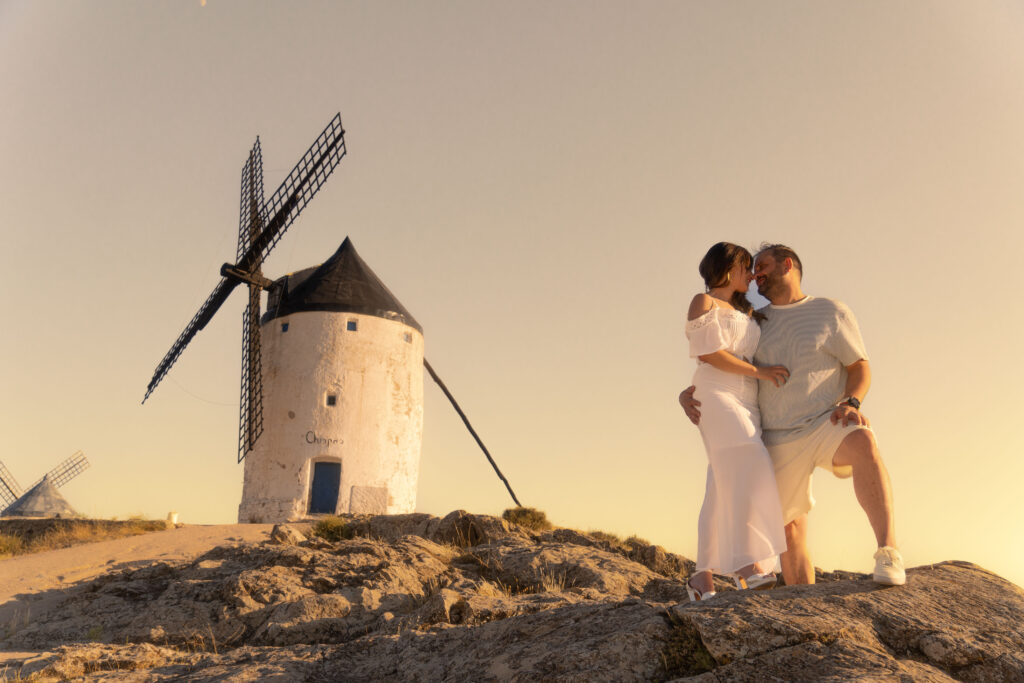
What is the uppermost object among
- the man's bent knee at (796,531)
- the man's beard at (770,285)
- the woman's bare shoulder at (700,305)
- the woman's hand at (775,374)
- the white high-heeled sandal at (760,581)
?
the man's beard at (770,285)

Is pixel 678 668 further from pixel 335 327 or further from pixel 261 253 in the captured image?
pixel 261 253

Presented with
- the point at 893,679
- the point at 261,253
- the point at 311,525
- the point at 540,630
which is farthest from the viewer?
the point at 261,253

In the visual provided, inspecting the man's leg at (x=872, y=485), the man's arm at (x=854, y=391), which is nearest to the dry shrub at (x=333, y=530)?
the man's arm at (x=854, y=391)

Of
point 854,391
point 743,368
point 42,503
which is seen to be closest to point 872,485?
point 854,391

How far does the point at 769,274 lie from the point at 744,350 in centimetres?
48

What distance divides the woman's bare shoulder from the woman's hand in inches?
16.3

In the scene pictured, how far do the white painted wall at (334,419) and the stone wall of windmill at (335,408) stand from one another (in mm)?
23

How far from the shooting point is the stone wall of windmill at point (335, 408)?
16.7 metres

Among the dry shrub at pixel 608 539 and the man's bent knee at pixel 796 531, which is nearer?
the man's bent knee at pixel 796 531

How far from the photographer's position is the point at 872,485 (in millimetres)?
3316

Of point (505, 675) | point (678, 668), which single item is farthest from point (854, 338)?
point (505, 675)

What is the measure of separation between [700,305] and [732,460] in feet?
2.67

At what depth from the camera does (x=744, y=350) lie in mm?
3949

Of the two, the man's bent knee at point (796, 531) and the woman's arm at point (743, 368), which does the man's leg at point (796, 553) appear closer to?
the man's bent knee at point (796, 531)
